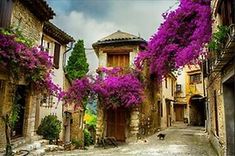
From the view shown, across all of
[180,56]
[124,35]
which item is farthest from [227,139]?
[124,35]

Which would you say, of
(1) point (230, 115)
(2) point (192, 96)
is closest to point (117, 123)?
(1) point (230, 115)

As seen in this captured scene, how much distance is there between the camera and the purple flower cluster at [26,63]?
25.8ft

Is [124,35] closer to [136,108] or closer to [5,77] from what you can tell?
[136,108]

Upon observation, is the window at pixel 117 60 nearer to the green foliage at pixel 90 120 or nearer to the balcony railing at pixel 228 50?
the green foliage at pixel 90 120

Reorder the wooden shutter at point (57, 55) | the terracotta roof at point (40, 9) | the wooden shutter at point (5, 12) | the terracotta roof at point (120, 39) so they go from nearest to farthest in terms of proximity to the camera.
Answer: the wooden shutter at point (5, 12) < the terracotta roof at point (40, 9) < the wooden shutter at point (57, 55) < the terracotta roof at point (120, 39)

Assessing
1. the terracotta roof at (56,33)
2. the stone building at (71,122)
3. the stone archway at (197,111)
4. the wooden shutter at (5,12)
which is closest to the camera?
the wooden shutter at (5,12)

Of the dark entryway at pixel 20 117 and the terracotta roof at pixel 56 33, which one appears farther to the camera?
the terracotta roof at pixel 56 33

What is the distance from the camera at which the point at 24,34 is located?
1055 cm

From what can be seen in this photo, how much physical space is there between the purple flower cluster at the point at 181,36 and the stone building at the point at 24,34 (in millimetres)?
5625

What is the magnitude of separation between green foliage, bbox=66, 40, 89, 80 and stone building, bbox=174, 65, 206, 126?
38.1ft

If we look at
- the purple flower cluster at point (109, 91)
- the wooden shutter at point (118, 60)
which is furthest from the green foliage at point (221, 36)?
the wooden shutter at point (118, 60)

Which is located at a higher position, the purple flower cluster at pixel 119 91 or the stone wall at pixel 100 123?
the purple flower cluster at pixel 119 91

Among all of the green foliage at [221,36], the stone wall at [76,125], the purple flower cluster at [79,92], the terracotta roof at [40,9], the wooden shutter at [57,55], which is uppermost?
the terracotta roof at [40,9]

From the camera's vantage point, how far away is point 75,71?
24906 mm
